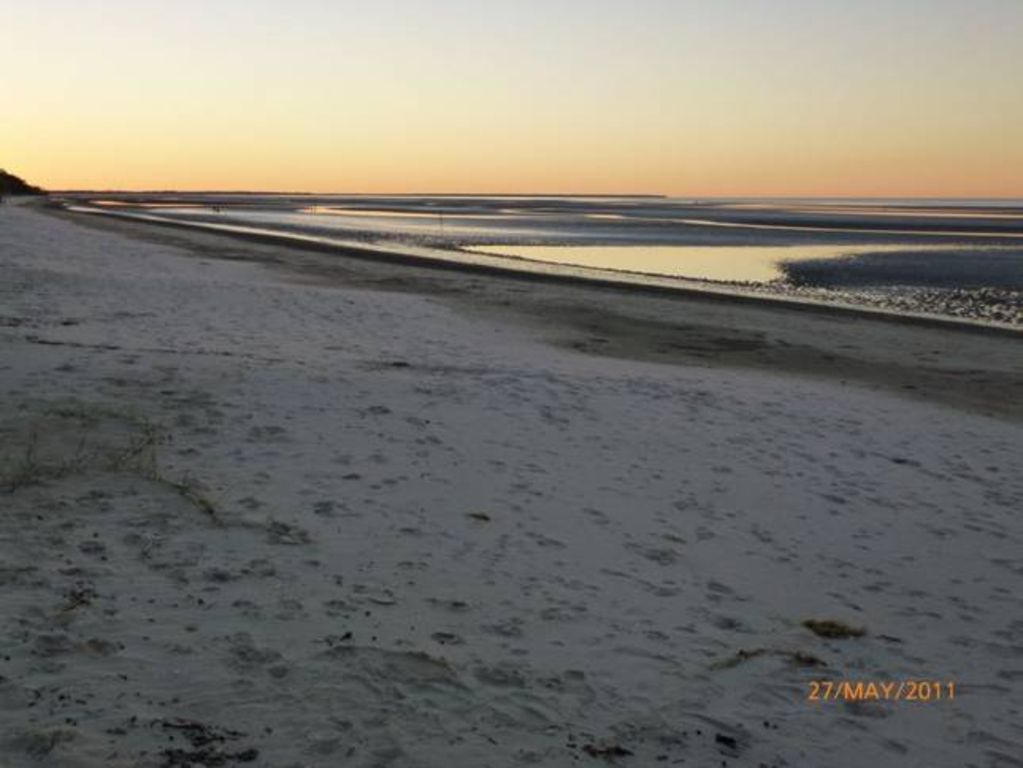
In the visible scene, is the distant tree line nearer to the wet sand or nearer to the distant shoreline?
the distant shoreline

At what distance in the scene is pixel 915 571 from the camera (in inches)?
300

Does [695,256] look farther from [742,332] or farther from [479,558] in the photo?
[479,558]

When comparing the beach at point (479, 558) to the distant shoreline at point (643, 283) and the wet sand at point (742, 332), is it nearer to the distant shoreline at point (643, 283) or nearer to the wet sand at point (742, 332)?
the wet sand at point (742, 332)

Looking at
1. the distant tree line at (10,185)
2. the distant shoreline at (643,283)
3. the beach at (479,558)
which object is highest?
the distant tree line at (10,185)

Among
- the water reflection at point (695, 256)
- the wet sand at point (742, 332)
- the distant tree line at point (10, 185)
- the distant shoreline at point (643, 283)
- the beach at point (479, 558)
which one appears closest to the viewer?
the beach at point (479, 558)

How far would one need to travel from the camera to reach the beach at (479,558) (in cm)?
482

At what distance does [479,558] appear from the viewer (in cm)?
694

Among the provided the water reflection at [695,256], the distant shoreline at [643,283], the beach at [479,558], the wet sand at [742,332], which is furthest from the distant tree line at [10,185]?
the beach at [479,558]

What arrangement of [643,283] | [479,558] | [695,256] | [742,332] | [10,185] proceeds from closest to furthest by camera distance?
[479,558] → [742,332] → [643,283] → [695,256] → [10,185]

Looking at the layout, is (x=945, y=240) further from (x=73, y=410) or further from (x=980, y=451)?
(x=73, y=410)

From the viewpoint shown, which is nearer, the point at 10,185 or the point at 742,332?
the point at 742,332

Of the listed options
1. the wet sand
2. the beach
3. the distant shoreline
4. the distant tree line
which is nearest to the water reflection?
the distant shoreline

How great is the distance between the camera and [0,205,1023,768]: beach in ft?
15.8

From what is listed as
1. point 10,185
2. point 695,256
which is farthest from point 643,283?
point 10,185
